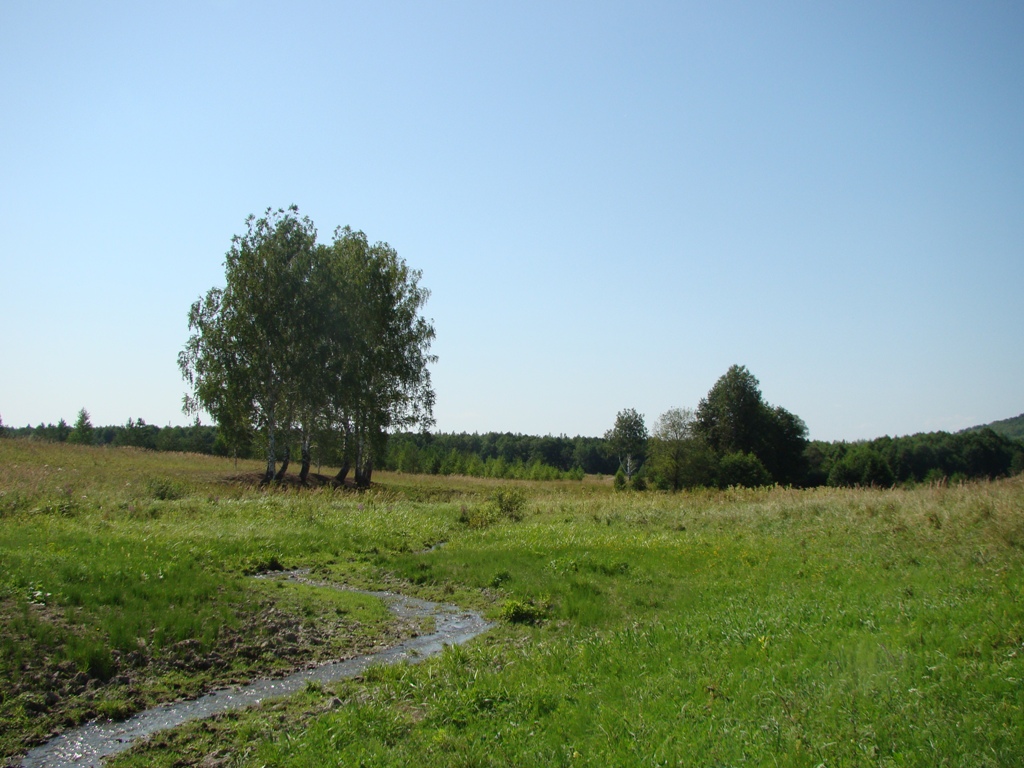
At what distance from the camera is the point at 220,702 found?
866 centimetres

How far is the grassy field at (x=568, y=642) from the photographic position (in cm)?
682

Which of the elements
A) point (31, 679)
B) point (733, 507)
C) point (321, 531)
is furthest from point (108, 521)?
point (733, 507)

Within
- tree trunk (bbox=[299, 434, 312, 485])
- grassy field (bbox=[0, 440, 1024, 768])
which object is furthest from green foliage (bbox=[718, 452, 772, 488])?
grassy field (bbox=[0, 440, 1024, 768])

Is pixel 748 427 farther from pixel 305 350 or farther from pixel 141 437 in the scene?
pixel 141 437

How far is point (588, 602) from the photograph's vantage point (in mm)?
13586

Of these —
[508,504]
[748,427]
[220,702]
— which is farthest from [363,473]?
[748,427]

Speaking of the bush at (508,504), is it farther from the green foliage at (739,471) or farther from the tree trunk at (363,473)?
the green foliage at (739,471)

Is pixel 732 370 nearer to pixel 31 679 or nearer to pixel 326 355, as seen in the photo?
pixel 326 355

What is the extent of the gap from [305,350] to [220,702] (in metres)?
35.0

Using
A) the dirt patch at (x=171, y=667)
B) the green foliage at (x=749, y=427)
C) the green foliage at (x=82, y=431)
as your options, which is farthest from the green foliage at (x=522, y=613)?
the green foliage at (x=82, y=431)

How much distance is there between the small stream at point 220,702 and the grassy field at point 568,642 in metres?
0.32

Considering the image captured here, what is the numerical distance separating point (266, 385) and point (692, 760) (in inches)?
1552

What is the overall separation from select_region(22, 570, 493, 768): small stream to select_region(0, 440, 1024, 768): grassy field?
12.6 inches

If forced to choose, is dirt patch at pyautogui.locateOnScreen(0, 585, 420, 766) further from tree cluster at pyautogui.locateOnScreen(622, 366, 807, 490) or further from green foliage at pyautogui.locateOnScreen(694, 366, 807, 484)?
green foliage at pyautogui.locateOnScreen(694, 366, 807, 484)
